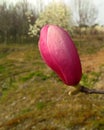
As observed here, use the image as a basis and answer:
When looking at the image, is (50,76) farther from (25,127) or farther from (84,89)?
(84,89)

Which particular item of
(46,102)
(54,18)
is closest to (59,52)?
(46,102)

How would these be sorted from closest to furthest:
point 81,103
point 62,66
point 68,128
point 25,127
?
point 62,66 < point 68,128 < point 25,127 < point 81,103

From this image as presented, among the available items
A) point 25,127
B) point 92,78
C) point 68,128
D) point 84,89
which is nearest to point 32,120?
point 25,127

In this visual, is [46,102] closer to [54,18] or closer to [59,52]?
[59,52]

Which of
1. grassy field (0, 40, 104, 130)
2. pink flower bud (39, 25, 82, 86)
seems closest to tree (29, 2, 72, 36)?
grassy field (0, 40, 104, 130)

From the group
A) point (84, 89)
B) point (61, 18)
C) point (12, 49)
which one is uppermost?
point (84, 89)

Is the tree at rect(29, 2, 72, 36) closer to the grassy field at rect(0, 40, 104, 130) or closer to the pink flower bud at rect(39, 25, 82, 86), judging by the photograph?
the grassy field at rect(0, 40, 104, 130)
